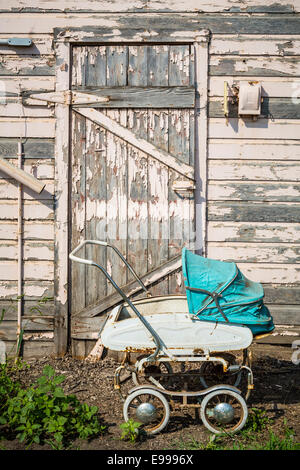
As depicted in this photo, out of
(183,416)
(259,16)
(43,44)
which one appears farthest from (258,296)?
(43,44)

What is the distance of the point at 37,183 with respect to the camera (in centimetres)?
487

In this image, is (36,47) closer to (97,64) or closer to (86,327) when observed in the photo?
(97,64)

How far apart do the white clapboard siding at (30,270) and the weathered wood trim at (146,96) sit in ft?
5.57

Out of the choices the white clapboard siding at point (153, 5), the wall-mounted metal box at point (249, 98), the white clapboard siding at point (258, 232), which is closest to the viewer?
the wall-mounted metal box at point (249, 98)

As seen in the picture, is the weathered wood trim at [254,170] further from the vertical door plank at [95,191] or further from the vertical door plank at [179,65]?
the vertical door plank at [95,191]

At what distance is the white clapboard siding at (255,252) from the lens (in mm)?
5051

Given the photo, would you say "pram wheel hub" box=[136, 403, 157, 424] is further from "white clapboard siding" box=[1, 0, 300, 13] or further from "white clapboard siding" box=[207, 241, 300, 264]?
"white clapboard siding" box=[1, 0, 300, 13]

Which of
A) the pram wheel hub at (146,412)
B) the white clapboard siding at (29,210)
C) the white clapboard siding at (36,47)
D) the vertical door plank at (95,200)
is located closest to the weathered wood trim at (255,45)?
the vertical door plank at (95,200)

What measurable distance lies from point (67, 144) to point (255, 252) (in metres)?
2.23

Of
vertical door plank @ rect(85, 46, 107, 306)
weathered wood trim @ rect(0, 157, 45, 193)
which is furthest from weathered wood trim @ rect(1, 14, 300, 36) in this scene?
weathered wood trim @ rect(0, 157, 45, 193)

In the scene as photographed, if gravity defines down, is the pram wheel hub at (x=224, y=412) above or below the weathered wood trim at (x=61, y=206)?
below

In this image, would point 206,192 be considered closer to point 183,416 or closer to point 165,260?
point 165,260

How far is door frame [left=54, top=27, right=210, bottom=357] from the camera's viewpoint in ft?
16.3

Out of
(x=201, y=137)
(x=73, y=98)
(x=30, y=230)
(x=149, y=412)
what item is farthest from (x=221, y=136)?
(x=149, y=412)
